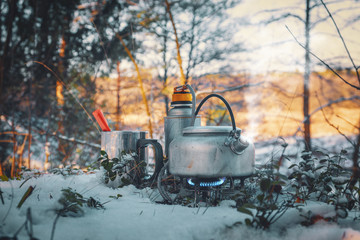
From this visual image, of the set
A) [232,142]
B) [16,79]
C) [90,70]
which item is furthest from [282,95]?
[16,79]

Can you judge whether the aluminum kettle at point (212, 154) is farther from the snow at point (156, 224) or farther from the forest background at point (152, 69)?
the forest background at point (152, 69)

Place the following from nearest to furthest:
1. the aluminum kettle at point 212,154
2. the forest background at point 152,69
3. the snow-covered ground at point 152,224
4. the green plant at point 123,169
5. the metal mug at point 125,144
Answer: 1. the snow-covered ground at point 152,224
2. the aluminum kettle at point 212,154
3. the green plant at point 123,169
4. the metal mug at point 125,144
5. the forest background at point 152,69

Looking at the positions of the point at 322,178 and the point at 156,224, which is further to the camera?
the point at 322,178

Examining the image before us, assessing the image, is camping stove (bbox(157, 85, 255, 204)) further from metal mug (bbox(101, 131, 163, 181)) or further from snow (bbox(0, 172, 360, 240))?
metal mug (bbox(101, 131, 163, 181))

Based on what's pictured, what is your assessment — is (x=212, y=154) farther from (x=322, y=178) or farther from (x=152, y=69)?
(x=152, y=69)

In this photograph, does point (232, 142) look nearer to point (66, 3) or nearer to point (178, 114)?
point (178, 114)

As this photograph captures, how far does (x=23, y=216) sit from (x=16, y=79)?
5.91 metres

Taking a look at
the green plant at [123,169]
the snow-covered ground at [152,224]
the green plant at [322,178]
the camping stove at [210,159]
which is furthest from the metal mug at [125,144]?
the green plant at [322,178]

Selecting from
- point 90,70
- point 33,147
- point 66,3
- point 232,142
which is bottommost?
point 33,147

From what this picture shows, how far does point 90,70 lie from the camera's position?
6875 mm

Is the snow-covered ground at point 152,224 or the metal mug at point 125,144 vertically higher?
the metal mug at point 125,144

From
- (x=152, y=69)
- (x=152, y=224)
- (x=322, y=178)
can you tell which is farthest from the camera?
(x=152, y=69)

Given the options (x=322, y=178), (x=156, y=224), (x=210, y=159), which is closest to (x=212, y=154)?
(x=210, y=159)

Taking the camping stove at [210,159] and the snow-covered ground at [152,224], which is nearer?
the snow-covered ground at [152,224]
